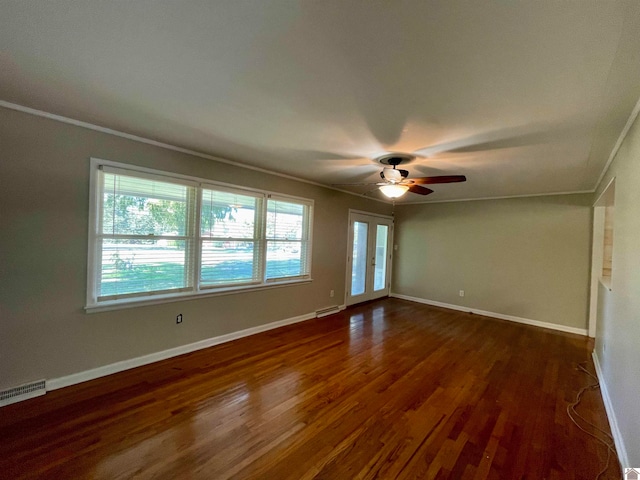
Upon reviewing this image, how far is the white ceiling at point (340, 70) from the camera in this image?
1.22m

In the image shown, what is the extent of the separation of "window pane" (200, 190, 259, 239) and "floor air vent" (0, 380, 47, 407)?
6.38ft

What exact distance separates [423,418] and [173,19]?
9.97 feet

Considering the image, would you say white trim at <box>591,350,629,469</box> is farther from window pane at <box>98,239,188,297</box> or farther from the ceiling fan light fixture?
window pane at <box>98,239,188,297</box>

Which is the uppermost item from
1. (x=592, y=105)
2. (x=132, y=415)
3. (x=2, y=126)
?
(x=592, y=105)

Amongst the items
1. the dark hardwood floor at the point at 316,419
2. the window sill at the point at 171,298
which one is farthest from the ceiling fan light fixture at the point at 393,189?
the window sill at the point at 171,298

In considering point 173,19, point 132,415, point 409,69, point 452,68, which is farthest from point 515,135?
point 132,415

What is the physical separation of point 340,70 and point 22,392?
3504mm

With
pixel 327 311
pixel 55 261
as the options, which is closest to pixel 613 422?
pixel 327 311

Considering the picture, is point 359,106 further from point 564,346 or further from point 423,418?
point 564,346

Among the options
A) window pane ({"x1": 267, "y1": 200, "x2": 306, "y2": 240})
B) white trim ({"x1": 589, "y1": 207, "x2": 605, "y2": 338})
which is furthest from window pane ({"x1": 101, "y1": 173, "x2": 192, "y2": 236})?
white trim ({"x1": 589, "y1": 207, "x2": 605, "y2": 338})

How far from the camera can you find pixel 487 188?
471 centimetres

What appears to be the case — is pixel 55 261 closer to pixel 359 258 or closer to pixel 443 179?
pixel 443 179

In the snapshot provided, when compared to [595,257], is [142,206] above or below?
above

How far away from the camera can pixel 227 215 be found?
3688mm
